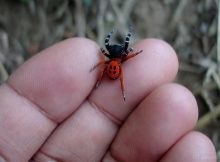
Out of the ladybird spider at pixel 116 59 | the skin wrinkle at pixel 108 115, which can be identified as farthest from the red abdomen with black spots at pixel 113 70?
the skin wrinkle at pixel 108 115

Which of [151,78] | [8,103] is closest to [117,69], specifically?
[151,78]

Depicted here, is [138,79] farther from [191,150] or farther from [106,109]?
[191,150]

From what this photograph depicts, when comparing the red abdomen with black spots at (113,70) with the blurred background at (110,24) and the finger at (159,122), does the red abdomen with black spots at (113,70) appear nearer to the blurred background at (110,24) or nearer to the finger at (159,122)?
the finger at (159,122)

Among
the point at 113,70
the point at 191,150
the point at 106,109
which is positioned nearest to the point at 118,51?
the point at 113,70

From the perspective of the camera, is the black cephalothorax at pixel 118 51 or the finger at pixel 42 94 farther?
the black cephalothorax at pixel 118 51

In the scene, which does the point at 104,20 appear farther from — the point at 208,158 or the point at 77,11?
the point at 208,158

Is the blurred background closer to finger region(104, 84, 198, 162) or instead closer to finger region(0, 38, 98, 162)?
finger region(0, 38, 98, 162)

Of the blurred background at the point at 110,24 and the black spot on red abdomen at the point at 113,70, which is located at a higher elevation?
the black spot on red abdomen at the point at 113,70
